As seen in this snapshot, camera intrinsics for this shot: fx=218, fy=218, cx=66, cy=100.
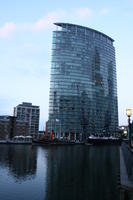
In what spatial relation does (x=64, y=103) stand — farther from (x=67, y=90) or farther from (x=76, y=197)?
(x=76, y=197)

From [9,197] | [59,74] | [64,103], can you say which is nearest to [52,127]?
[64,103]

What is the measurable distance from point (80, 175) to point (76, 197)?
38.4 ft

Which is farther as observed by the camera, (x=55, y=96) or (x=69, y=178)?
(x=55, y=96)

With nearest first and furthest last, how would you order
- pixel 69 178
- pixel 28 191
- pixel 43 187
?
pixel 28 191 → pixel 43 187 → pixel 69 178

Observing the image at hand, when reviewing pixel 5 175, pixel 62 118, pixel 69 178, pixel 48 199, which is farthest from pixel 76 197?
pixel 62 118

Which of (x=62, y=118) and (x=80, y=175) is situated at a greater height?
(x=62, y=118)

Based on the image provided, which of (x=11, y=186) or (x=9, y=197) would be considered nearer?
(x=9, y=197)

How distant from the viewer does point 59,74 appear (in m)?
198

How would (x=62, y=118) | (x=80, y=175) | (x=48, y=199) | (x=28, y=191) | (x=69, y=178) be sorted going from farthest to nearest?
(x=62, y=118) < (x=80, y=175) < (x=69, y=178) < (x=28, y=191) < (x=48, y=199)

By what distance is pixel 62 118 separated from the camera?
19438 cm

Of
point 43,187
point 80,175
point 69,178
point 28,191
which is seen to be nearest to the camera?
point 28,191

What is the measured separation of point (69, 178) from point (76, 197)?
9.18 metres

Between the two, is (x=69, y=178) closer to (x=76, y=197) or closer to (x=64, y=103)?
(x=76, y=197)

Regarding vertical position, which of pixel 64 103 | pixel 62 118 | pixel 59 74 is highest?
pixel 59 74
